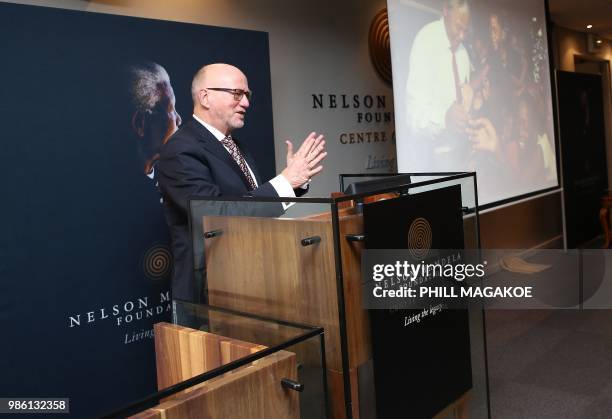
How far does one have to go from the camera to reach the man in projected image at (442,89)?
354 cm

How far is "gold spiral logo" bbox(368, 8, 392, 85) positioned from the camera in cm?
538

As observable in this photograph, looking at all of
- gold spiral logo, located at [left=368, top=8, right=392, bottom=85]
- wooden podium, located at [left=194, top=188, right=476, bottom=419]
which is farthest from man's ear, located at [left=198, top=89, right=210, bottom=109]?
gold spiral logo, located at [left=368, top=8, right=392, bottom=85]

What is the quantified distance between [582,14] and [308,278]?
748cm

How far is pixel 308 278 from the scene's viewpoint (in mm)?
1330

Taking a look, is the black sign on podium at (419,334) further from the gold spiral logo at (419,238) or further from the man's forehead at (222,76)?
the man's forehead at (222,76)

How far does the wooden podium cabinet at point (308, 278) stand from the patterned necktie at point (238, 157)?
1.99 ft

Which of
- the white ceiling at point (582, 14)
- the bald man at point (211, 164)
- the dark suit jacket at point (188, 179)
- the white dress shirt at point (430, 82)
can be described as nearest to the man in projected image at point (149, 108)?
the bald man at point (211, 164)

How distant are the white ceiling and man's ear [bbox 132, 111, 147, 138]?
17.4 feet

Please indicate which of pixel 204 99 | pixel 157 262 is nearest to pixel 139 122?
pixel 157 262

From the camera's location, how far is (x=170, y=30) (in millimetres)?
3398

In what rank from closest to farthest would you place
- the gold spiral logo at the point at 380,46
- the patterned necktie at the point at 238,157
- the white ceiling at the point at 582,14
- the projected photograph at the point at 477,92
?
the patterned necktie at the point at 238,157, the projected photograph at the point at 477,92, the gold spiral logo at the point at 380,46, the white ceiling at the point at 582,14

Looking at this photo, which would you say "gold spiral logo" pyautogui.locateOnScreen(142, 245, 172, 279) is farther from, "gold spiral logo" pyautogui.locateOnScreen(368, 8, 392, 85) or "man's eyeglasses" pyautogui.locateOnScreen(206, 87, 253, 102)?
"gold spiral logo" pyautogui.locateOnScreen(368, 8, 392, 85)

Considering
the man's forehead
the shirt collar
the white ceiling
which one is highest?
the white ceiling

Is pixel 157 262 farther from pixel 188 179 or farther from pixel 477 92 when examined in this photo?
pixel 477 92
